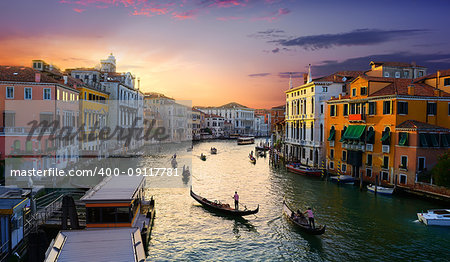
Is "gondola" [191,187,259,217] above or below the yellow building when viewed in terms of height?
below

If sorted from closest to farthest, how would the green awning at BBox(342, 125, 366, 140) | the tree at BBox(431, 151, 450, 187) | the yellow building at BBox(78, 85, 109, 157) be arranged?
the tree at BBox(431, 151, 450, 187)
the green awning at BBox(342, 125, 366, 140)
the yellow building at BBox(78, 85, 109, 157)

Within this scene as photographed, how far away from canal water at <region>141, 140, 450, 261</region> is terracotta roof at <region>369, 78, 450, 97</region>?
7249mm

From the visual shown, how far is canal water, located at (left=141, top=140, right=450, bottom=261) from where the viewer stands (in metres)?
12.3

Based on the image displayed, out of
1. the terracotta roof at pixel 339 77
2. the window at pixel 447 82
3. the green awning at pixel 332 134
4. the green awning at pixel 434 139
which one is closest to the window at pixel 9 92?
the green awning at pixel 332 134

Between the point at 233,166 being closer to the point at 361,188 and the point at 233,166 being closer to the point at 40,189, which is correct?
the point at 361,188

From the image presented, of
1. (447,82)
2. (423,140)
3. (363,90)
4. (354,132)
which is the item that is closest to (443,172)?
(423,140)

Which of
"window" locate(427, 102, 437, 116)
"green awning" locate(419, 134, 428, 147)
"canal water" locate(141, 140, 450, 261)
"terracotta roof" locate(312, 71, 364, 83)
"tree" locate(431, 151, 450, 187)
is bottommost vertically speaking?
"canal water" locate(141, 140, 450, 261)

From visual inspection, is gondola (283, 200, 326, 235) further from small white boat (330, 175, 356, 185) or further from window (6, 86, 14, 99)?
window (6, 86, 14, 99)

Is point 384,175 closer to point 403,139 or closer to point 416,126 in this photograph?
point 403,139

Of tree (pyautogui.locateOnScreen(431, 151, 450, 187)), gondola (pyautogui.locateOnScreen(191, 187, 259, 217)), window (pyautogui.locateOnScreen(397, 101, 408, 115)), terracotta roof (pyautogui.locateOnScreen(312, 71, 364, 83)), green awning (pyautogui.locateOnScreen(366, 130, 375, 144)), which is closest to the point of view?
gondola (pyautogui.locateOnScreen(191, 187, 259, 217))

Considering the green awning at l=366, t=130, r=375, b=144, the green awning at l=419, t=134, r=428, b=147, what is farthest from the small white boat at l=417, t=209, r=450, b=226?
the green awning at l=366, t=130, r=375, b=144

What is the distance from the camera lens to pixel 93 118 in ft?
112

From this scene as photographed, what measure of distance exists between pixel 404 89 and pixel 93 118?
28626 millimetres

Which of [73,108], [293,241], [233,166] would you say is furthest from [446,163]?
[73,108]
